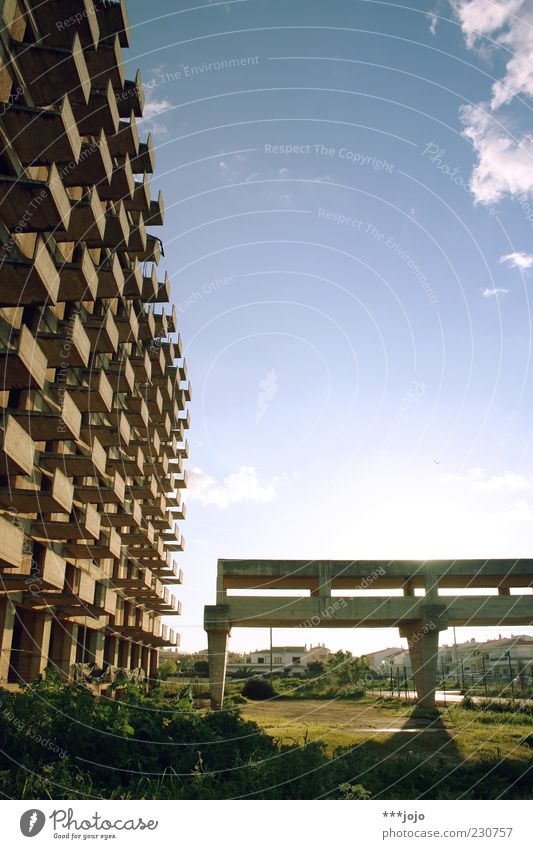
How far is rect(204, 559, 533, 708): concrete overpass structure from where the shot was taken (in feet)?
110

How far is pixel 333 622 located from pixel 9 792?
24.4m

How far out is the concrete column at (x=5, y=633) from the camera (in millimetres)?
21625

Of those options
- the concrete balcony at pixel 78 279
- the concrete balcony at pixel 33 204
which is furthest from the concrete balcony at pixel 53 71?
the concrete balcony at pixel 78 279

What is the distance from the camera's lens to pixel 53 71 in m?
18.6

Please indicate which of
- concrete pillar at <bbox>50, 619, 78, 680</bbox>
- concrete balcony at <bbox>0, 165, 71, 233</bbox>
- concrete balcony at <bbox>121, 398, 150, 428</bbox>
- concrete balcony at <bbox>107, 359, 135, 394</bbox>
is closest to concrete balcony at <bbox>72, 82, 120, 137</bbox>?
concrete balcony at <bbox>0, 165, 71, 233</bbox>

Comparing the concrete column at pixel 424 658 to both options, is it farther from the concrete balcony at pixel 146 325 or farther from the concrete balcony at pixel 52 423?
the concrete balcony at pixel 52 423

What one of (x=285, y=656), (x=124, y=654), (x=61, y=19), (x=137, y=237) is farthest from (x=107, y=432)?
(x=285, y=656)

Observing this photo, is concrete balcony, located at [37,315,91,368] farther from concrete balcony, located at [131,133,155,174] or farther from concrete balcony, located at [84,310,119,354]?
concrete balcony, located at [131,133,155,174]

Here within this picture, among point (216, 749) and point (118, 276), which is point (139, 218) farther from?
point (216, 749)

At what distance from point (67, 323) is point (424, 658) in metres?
24.7

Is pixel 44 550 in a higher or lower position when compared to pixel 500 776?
higher

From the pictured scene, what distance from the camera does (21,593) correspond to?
2281 cm
